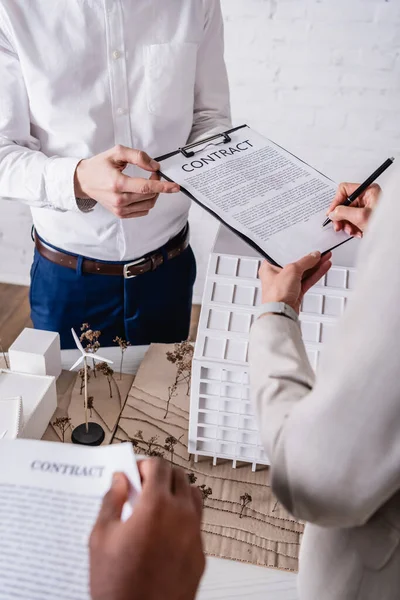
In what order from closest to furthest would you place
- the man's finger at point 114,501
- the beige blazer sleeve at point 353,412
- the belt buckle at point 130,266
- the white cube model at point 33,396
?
the beige blazer sleeve at point 353,412
the man's finger at point 114,501
the white cube model at point 33,396
the belt buckle at point 130,266

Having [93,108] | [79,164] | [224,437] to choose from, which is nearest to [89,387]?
[224,437]

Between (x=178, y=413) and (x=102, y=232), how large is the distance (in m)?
0.49

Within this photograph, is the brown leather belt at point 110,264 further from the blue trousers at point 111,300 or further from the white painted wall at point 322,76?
the white painted wall at point 322,76

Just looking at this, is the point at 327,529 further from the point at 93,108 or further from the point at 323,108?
the point at 323,108

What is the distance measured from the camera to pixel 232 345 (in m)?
0.86

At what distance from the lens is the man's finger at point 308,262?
725mm

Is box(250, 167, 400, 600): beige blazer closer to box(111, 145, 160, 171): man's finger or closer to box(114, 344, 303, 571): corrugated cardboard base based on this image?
box(114, 344, 303, 571): corrugated cardboard base

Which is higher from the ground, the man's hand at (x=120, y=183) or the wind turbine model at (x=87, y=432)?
the man's hand at (x=120, y=183)

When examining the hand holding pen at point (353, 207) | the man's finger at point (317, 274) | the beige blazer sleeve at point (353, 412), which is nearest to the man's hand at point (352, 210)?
the hand holding pen at point (353, 207)

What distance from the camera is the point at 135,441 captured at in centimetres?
94

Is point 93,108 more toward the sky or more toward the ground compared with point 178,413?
more toward the sky

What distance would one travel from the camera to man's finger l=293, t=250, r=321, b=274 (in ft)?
2.38

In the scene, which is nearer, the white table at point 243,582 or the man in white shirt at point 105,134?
the white table at point 243,582

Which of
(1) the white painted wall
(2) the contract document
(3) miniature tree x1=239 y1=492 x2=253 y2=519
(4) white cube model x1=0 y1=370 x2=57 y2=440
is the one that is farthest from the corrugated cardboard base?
(1) the white painted wall
